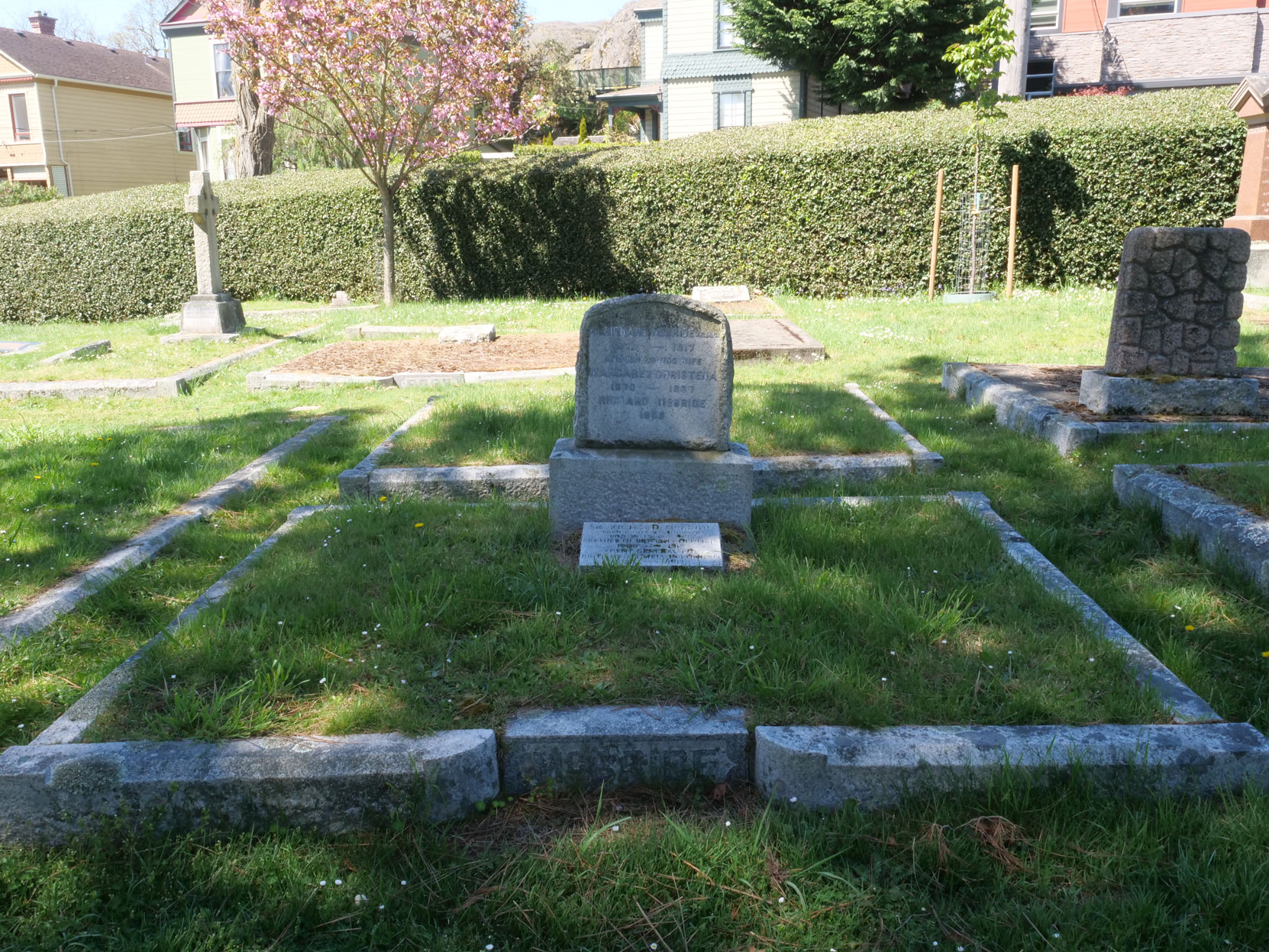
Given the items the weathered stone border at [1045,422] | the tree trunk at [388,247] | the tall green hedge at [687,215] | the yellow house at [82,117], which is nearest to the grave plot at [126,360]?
the tree trunk at [388,247]

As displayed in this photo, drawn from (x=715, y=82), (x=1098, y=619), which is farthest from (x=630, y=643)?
(x=715, y=82)

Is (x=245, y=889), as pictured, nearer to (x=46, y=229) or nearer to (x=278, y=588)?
(x=278, y=588)

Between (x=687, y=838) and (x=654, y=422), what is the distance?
7.48 feet

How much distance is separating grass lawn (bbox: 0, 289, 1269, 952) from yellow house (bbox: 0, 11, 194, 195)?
1455 inches

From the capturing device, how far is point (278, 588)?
141 inches

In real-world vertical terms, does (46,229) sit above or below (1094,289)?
above

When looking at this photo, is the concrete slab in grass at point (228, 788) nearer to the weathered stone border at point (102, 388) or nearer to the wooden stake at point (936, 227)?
the weathered stone border at point (102, 388)

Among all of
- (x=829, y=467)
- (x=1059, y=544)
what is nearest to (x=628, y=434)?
(x=829, y=467)

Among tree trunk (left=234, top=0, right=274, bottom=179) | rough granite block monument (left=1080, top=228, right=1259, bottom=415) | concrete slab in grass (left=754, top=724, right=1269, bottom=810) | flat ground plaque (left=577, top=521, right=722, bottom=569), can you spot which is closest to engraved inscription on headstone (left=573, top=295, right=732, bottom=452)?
flat ground plaque (left=577, top=521, right=722, bottom=569)

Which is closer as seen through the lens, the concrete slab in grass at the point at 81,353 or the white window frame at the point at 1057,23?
the concrete slab in grass at the point at 81,353

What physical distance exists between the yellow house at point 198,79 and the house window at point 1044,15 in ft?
85.5

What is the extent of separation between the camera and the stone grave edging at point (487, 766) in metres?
2.46

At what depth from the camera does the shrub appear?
2492cm

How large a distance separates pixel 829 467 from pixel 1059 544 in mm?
1337
